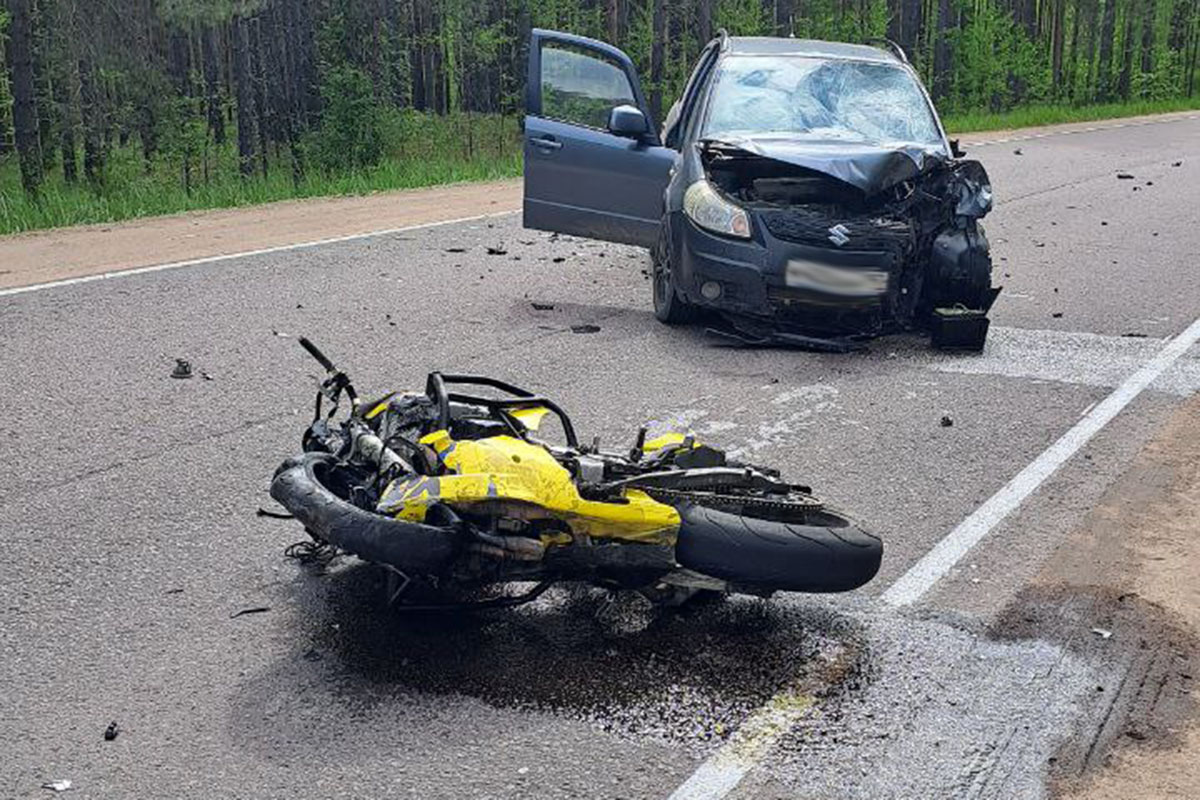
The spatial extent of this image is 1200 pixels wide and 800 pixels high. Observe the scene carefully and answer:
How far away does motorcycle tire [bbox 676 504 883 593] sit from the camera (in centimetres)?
456

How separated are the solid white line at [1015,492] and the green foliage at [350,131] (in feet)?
53.2

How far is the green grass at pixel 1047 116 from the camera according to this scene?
3155 centimetres

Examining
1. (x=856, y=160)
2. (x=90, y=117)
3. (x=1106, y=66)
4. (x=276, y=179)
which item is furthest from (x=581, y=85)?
(x=1106, y=66)

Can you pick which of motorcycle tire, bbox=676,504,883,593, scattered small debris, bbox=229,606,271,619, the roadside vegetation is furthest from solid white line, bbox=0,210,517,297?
motorcycle tire, bbox=676,504,883,593

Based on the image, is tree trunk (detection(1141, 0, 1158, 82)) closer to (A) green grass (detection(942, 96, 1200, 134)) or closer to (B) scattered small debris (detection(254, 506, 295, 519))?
(A) green grass (detection(942, 96, 1200, 134))

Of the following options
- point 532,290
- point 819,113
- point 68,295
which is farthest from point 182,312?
point 819,113

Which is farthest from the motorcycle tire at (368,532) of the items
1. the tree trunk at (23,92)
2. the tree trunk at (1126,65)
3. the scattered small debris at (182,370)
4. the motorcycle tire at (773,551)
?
the tree trunk at (1126,65)

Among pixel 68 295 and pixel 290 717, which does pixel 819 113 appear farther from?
pixel 290 717

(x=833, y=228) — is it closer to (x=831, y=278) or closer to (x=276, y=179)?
(x=831, y=278)

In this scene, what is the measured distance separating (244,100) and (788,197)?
68.2 ft

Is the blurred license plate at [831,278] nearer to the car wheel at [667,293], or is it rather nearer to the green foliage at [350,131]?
the car wheel at [667,293]

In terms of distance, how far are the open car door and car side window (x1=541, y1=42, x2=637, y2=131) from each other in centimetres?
1

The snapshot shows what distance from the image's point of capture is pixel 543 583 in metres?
4.67

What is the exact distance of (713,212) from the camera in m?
9.26
